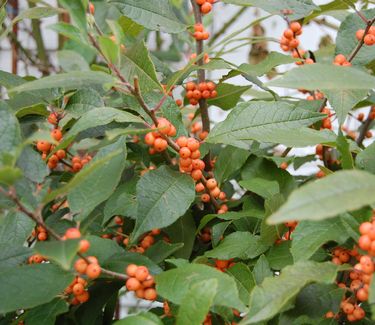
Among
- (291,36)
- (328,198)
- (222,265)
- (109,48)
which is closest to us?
(328,198)

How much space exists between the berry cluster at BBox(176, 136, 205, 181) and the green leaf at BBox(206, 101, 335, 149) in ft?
0.06

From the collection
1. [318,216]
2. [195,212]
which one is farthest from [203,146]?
[318,216]

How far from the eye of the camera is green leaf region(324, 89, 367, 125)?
509 mm

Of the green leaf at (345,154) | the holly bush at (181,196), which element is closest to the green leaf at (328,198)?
the holly bush at (181,196)

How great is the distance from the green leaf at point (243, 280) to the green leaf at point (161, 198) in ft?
0.21

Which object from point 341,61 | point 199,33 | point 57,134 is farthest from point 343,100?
point 57,134

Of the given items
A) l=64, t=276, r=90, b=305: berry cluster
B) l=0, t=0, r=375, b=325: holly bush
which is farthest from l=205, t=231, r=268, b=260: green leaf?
l=64, t=276, r=90, b=305: berry cluster

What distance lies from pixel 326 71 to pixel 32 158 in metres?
0.23

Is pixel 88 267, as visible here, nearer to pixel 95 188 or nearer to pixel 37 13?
pixel 95 188

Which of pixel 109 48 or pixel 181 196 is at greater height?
pixel 109 48

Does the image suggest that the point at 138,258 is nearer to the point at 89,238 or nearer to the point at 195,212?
the point at 89,238

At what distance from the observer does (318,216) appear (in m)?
0.29

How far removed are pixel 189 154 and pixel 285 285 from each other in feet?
0.52

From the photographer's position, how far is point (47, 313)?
461mm
